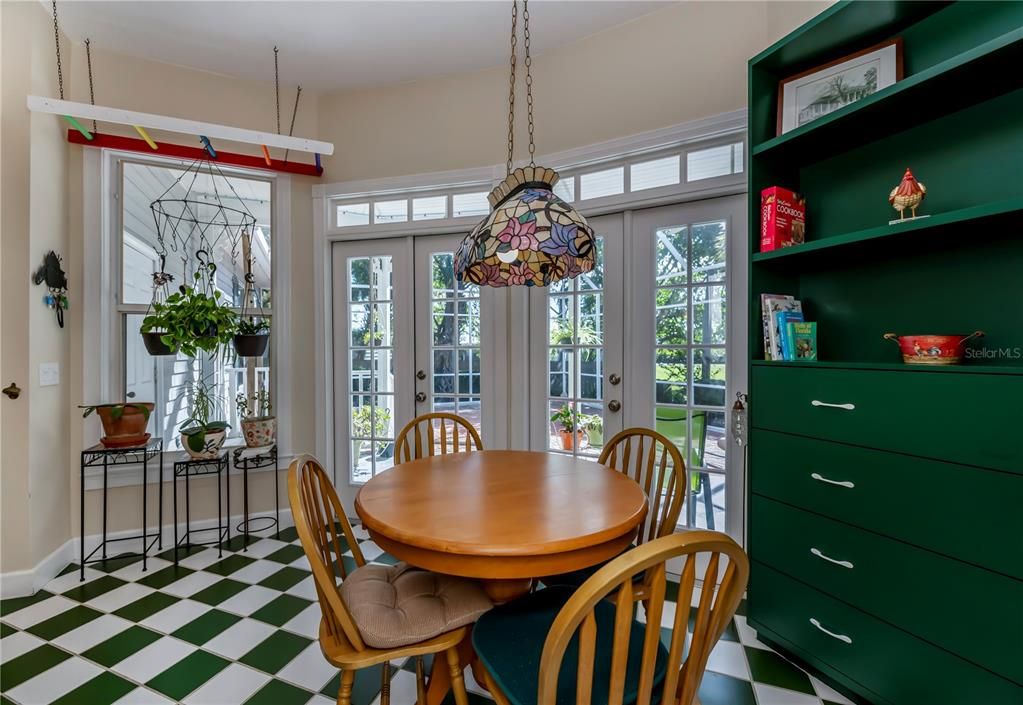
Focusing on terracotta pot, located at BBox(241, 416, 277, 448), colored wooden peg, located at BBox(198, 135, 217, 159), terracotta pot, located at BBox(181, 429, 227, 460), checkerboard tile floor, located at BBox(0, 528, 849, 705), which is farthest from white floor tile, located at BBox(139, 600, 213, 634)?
colored wooden peg, located at BBox(198, 135, 217, 159)

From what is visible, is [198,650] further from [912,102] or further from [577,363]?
[912,102]

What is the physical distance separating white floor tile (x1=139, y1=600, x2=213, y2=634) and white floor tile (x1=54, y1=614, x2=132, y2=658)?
92 mm

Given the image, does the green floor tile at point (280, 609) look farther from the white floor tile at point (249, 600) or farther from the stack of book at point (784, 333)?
the stack of book at point (784, 333)

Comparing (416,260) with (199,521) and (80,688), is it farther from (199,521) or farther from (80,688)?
(80,688)

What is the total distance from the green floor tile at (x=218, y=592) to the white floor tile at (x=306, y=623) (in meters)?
0.45

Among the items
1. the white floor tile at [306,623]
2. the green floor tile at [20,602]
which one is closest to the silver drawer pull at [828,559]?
the white floor tile at [306,623]

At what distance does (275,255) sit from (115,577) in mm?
2099

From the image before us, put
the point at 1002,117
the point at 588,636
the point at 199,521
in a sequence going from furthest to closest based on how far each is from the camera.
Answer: the point at 199,521 < the point at 1002,117 < the point at 588,636

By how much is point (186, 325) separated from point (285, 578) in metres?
1.51

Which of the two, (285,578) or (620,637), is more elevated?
(620,637)

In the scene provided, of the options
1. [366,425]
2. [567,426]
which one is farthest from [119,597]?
[567,426]

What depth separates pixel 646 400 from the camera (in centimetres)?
261

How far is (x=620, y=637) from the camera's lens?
2.72 feet

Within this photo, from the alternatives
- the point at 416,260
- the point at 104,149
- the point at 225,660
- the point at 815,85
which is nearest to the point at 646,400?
the point at 815,85
